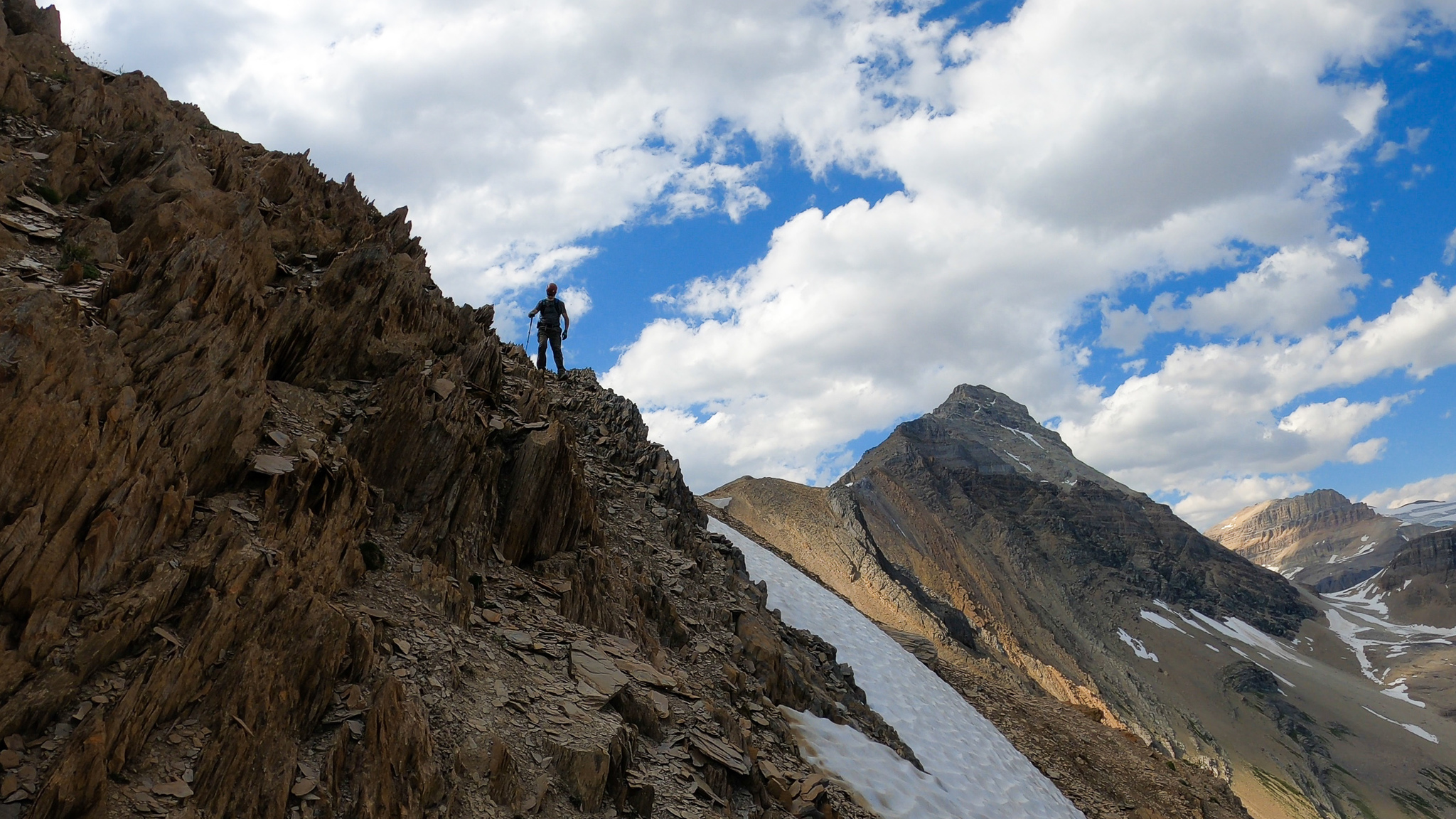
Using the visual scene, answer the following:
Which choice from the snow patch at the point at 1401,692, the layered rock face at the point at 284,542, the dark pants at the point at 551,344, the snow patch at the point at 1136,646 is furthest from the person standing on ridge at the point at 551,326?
the snow patch at the point at 1401,692

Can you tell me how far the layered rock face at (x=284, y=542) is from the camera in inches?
232

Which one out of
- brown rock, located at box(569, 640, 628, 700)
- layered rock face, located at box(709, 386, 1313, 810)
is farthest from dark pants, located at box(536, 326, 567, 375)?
layered rock face, located at box(709, 386, 1313, 810)

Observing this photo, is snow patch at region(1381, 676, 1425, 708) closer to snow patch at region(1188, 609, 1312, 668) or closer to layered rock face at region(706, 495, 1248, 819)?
snow patch at region(1188, 609, 1312, 668)

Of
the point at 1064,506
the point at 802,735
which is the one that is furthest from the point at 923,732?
the point at 1064,506

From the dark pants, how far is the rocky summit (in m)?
16.4

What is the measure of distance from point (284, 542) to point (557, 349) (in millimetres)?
13893

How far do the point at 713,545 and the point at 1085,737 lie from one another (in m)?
14.1

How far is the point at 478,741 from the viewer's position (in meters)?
7.52

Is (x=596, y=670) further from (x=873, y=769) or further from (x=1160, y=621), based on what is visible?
(x=1160, y=621)

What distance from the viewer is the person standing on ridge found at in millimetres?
20938

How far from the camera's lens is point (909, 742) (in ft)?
54.0

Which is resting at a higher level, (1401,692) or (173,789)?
(173,789)

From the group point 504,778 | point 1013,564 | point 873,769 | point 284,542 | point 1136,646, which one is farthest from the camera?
point 1013,564

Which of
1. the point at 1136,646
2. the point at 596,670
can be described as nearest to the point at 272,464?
the point at 596,670
